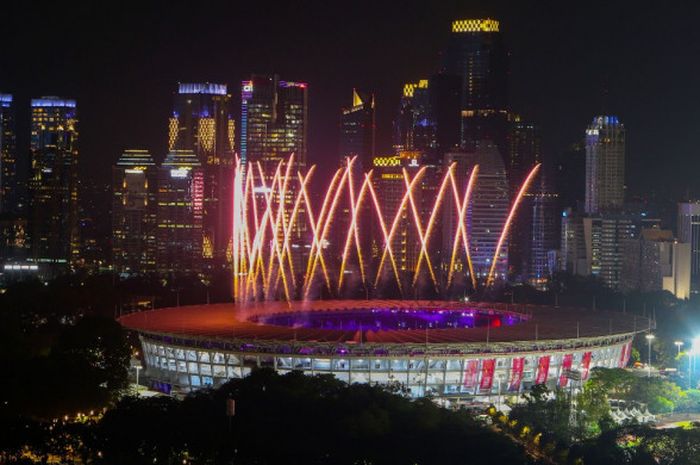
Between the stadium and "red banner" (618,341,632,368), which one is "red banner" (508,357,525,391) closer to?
the stadium

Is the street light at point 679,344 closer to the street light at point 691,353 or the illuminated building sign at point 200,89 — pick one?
the street light at point 691,353

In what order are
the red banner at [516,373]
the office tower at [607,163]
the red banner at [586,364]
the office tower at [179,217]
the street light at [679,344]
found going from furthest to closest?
1. the office tower at [607,163]
2. the office tower at [179,217]
3. the street light at [679,344]
4. the red banner at [586,364]
5. the red banner at [516,373]

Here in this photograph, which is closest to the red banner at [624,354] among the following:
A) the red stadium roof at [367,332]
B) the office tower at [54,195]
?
the red stadium roof at [367,332]

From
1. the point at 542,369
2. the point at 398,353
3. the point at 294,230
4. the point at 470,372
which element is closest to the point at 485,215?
the point at 294,230

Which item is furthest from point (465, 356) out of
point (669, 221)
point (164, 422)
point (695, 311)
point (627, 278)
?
point (669, 221)

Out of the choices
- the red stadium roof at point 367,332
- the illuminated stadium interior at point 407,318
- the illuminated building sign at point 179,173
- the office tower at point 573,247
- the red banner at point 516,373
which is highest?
the illuminated building sign at point 179,173
